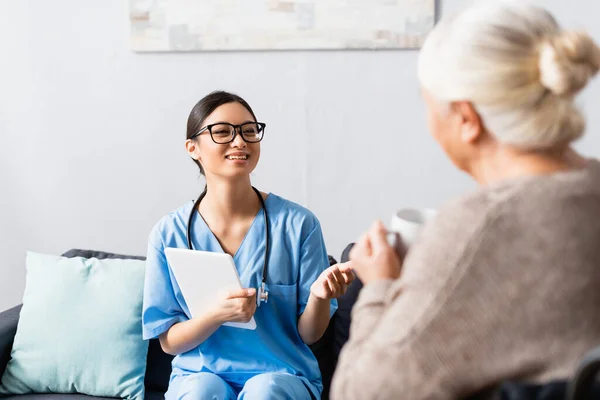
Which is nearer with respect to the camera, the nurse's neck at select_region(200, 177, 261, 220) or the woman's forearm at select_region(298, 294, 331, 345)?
the woman's forearm at select_region(298, 294, 331, 345)

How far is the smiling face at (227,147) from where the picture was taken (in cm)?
178

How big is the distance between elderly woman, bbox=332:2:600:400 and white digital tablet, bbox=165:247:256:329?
0.67 m

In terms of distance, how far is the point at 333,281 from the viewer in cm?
162

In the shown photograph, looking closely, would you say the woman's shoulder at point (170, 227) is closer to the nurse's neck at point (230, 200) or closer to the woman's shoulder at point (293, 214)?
the nurse's neck at point (230, 200)

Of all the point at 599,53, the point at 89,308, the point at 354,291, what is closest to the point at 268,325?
the point at 354,291

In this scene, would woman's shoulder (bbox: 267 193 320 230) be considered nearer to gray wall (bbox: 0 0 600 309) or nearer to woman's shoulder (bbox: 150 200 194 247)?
woman's shoulder (bbox: 150 200 194 247)

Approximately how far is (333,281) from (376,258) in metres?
0.54

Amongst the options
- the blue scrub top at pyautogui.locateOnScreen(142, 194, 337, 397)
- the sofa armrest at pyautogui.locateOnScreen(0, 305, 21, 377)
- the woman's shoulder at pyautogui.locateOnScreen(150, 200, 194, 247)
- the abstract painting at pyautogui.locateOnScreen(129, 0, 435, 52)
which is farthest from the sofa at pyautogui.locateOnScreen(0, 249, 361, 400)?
the abstract painting at pyautogui.locateOnScreen(129, 0, 435, 52)

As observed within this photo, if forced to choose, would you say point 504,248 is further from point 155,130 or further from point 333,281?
point 155,130

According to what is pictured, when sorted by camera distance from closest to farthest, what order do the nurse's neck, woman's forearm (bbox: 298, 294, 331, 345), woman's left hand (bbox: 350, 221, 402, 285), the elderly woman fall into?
the elderly woman → woman's left hand (bbox: 350, 221, 402, 285) → woman's forearm (bbox: 298, 294, 331, 345) → the nurse's neck

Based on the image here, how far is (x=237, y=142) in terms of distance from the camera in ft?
5.84

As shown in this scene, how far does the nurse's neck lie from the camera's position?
184 centimetres

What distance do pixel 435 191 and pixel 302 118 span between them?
0.53m

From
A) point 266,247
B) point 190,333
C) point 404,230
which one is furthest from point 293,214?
point 404,230
